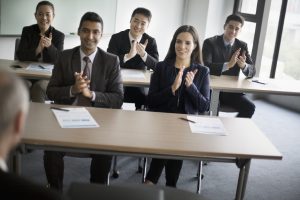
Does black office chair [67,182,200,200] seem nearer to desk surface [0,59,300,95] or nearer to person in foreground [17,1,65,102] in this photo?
desk surface [0,59,300,95]

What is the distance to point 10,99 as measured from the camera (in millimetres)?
837

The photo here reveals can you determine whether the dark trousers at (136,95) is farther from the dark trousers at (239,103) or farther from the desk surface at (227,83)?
the dark trousers at (239,103)

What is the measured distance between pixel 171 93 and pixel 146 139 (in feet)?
2.71

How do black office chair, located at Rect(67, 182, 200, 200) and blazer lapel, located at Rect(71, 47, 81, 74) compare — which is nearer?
black office chair, located at Rect(67, 182, 200, 200)

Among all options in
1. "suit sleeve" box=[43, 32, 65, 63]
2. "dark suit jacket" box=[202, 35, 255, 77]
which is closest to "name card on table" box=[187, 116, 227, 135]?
"dark suit jacket" box=[202, 35, 255, 77]

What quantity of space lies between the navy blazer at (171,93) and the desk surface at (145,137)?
0.40 metres

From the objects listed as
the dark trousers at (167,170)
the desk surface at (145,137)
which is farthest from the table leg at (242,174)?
the dark trousers at (167,170)

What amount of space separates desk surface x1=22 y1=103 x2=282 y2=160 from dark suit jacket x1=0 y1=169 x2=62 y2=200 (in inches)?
37.9

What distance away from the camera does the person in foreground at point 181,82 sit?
274 centimetres

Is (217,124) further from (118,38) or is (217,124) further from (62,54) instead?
(118,38)

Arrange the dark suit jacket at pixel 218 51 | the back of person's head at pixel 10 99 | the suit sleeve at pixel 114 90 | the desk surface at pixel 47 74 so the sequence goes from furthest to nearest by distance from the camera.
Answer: the dark suit jacket at pixel 218 51
the desk surface at pixel 47 74
the suit sleeve at pixel 114 90
the back of person's head at pixel 10 99

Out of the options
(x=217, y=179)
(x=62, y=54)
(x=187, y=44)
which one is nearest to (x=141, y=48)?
(x=187, y=44)

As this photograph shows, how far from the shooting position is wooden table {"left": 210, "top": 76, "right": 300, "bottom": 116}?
3.36 m

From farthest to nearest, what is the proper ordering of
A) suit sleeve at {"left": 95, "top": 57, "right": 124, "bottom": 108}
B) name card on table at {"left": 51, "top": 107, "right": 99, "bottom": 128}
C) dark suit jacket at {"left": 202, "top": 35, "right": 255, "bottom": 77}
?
dark suit jacket at {"left": 202, "top": 35, "right": 255, "bottom": 77} → suit sleeve at {"left": 95, "top": 57, "right": 124, "bottom": 108} → name card on table at {"left": 51, "top": 107, "right": 99, "bottom": 128}
